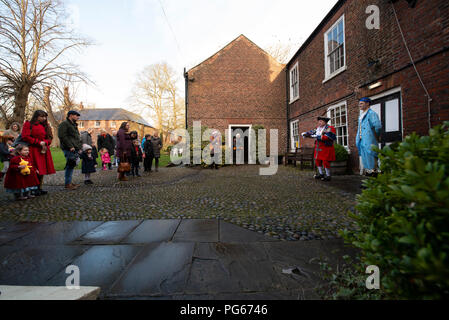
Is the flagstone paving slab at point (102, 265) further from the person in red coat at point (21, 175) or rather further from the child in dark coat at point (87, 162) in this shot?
the child in dark coat at point (87, 162)

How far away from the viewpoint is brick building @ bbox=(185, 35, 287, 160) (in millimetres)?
13969

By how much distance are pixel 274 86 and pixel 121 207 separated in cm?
1308

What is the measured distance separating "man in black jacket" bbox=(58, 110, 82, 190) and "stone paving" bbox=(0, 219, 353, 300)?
2.83 meters

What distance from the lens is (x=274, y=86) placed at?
46.5ft

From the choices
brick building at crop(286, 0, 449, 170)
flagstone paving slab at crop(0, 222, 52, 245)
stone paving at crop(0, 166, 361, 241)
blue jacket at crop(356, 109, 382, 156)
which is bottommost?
flagstone paving slab at crop(0, 222, 52, 245)

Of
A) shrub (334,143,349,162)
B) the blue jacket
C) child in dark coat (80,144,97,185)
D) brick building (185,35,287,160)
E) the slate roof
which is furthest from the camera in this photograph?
the slate roof

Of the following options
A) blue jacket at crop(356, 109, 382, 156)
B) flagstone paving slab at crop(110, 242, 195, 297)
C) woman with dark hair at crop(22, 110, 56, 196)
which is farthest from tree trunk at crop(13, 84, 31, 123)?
blue jacket at crop(356, 109, 382, 156)

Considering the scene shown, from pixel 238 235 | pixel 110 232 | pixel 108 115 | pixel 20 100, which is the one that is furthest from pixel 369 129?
pixel 108 115

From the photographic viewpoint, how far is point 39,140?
4723mm

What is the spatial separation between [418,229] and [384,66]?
7090 millimetres

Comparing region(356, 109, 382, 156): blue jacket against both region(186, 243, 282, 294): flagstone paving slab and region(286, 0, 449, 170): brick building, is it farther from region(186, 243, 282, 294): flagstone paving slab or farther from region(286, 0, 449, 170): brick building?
region(186, 243, 282, 294): flagstone paving slab

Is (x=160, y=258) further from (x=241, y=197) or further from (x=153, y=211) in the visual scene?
(x=241, y=197)

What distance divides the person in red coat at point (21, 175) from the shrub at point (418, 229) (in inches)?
229

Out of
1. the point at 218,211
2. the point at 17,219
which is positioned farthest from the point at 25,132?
the point at 218,211
